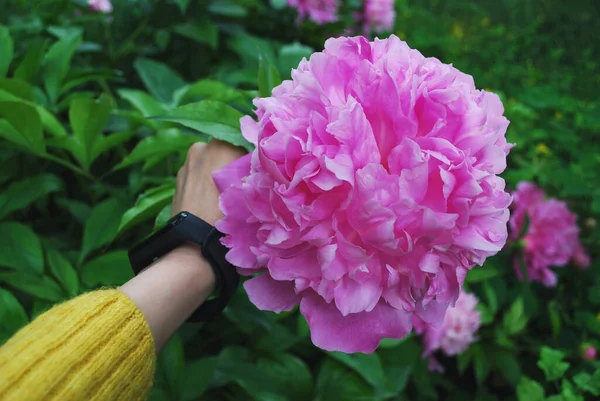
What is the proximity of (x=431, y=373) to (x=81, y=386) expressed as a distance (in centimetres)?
93

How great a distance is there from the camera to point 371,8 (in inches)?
72.4

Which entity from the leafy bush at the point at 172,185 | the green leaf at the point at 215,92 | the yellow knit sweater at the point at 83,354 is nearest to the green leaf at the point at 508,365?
the leafy bush at the point at 172,185

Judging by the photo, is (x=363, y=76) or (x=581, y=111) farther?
(x=581, y=111)

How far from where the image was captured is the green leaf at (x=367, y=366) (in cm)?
92

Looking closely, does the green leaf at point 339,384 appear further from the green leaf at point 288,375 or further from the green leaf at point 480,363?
the green leaf at point 480,363

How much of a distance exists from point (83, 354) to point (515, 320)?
1.00m

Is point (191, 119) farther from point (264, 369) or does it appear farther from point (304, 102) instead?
point (264, 369)

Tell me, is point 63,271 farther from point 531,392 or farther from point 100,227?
point 531,392

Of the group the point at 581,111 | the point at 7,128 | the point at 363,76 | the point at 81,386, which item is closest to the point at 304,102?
the point at 363,76

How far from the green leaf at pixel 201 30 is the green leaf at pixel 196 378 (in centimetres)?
77

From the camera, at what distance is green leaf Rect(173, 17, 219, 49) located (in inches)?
51.7

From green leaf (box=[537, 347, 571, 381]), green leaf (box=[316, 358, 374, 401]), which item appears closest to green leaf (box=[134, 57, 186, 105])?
green leaf (box=[316, 358, 374, 401])

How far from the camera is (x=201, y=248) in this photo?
23.6 inches

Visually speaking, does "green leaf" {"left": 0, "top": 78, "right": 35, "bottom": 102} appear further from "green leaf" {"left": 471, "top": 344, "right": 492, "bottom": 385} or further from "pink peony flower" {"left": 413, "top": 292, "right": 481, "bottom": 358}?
"green leaf" {"left": 471, "top": 344, "right": 492, "bottom": 385}
